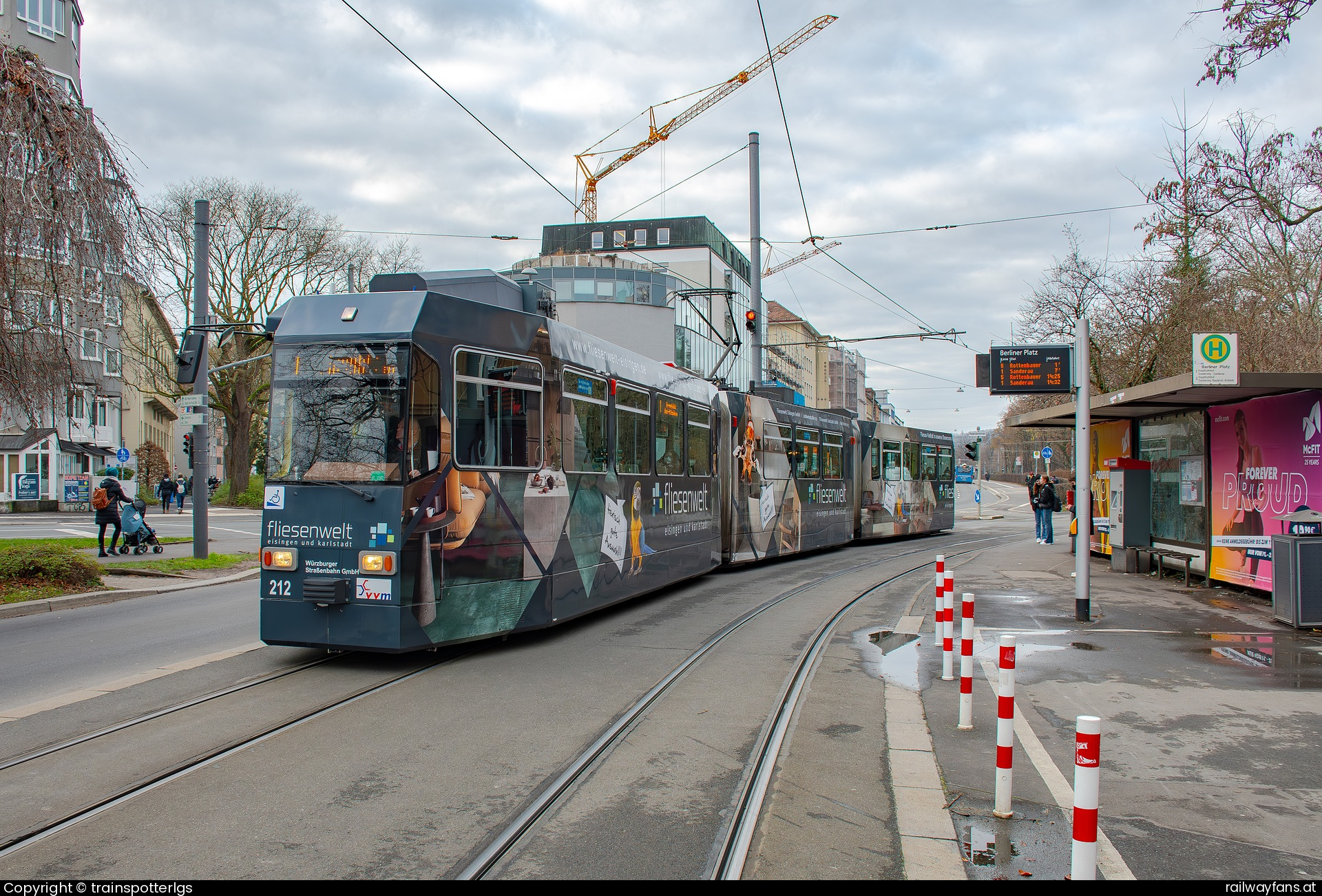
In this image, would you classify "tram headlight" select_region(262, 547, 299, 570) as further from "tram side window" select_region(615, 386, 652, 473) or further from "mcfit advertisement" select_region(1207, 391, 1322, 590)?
"mcfit advertisement" select_region(1207, 391, 1322, 590)

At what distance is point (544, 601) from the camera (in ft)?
28.7

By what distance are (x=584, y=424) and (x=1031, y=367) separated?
5.29 m

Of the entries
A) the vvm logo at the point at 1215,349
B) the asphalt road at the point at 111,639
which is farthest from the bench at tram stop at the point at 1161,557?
the asphalt road at the point at 111,639

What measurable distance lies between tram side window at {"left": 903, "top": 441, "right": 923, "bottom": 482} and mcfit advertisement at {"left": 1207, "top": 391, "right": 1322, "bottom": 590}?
12.0 metres

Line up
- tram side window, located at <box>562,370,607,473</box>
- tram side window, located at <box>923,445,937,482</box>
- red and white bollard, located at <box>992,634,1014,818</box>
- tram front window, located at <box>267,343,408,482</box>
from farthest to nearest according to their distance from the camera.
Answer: tram side window, located at <box>923,445,937,482</box>
tram side window, located at <box>562,370,607,473</box>
tram front window, located at <box>267,343,408,482</box>
red and white bollard, located at <box>992,634,1014,818</box>

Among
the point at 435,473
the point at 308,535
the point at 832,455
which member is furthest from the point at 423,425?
the point at 832,455

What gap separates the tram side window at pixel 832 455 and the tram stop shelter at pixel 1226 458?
5329 mm

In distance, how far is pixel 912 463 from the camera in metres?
25.8

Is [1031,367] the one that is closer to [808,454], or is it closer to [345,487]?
[345,487]

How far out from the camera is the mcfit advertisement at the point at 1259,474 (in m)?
11.2

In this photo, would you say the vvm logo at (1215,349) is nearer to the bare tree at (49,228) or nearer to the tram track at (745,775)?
the tram track at (745,775)

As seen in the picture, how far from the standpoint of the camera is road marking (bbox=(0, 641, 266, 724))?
6.31 metres

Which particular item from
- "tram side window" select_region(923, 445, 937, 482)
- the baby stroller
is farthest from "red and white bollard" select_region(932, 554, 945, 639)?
"tram side window" select_region(923, 445, 937, 482)
